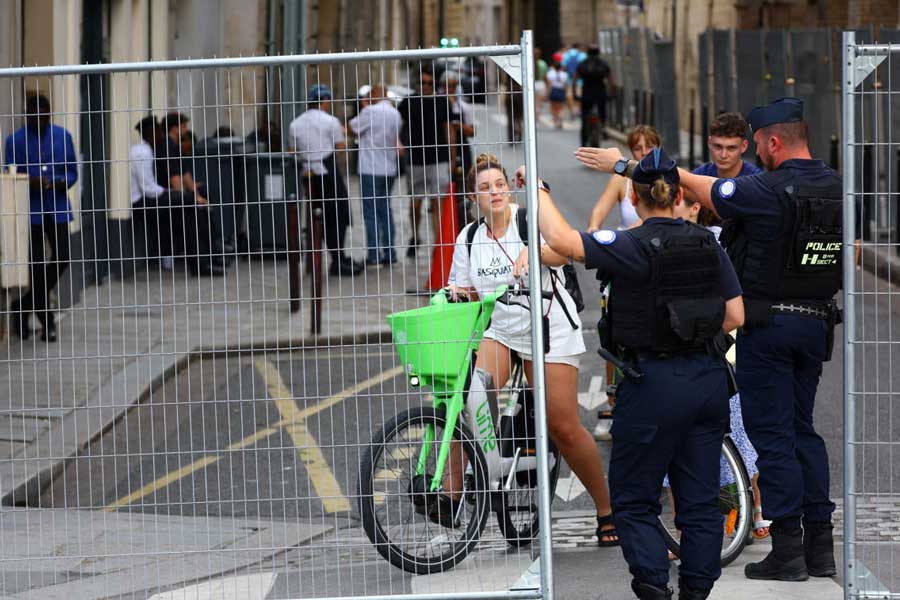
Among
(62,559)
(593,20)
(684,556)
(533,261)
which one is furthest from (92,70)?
(593,20)

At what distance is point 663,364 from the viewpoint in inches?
205

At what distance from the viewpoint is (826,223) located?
18.6ft

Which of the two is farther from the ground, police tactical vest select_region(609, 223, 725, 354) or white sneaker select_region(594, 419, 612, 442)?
police tactical vest select_region(609, 223, 725, 354)

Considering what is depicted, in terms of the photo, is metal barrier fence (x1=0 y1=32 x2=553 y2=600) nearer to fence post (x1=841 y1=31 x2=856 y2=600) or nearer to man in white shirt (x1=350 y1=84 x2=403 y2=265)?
man in white shirt (x1=350 y1=84 x2=403 y2=265)

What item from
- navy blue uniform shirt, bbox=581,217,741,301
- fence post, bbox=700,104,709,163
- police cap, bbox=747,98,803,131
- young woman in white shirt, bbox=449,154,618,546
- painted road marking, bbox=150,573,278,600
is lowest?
painted road marking, bbox=150,573,278,600

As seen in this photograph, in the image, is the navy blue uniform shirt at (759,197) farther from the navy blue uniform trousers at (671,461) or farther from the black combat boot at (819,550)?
the black combat boot at (819,550)

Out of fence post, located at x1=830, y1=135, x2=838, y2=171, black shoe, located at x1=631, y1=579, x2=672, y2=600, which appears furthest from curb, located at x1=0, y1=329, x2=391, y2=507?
fence post, located at x1=830, y1=135, x2=838, y2=171

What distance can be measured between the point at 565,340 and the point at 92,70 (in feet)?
7.68

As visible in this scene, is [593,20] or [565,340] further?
[593,20]

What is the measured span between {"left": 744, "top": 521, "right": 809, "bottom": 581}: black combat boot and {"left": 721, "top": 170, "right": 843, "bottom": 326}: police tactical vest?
84 cm

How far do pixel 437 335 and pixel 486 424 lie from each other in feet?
2.15

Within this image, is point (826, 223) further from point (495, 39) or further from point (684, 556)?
point (495, 39)

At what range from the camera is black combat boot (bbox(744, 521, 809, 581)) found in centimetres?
588

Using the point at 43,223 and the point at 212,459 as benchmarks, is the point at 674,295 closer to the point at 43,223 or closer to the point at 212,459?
the point at 43,223
